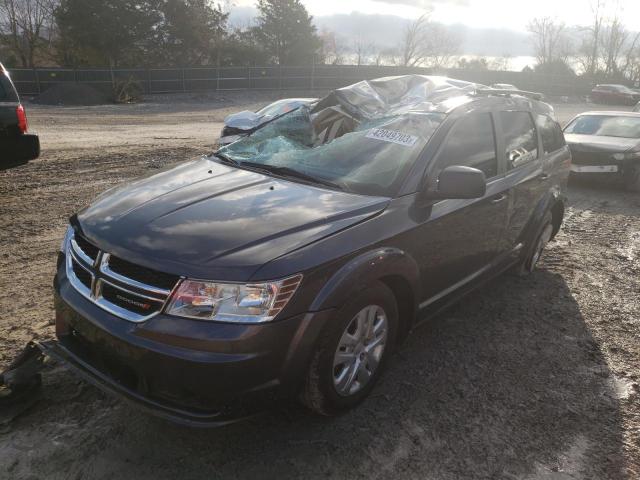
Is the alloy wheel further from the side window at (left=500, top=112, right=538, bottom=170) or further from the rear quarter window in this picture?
the rear quarter window

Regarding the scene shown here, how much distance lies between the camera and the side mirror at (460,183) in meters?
3.15

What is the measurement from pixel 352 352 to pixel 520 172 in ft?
7.77

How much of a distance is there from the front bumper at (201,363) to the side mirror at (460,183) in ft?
3.69

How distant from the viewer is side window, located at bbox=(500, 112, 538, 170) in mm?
4242

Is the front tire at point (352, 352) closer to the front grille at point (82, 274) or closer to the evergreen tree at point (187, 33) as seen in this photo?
the front grille at point (82, 274)

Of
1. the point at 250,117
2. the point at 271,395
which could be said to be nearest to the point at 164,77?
the point at 250,117

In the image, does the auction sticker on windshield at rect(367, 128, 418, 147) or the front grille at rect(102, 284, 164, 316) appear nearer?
the front grille at rect(102, 284, 164, 316)

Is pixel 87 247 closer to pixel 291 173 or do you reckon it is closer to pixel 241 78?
pixel 291 173

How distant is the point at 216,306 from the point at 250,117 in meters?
9.31

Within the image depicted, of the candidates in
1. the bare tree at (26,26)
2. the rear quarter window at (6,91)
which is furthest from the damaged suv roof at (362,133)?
the bare tree at (26,26)

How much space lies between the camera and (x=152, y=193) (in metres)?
3.15

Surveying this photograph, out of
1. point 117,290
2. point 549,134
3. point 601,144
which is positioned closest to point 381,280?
point 117,290

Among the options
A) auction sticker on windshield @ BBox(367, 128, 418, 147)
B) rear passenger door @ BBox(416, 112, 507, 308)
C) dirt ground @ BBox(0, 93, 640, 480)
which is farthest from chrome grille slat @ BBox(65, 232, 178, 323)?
auction sticker on windshield @ BBox(367, 128, 418, 147)

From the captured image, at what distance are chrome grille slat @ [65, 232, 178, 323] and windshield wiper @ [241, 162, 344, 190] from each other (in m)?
1.25
